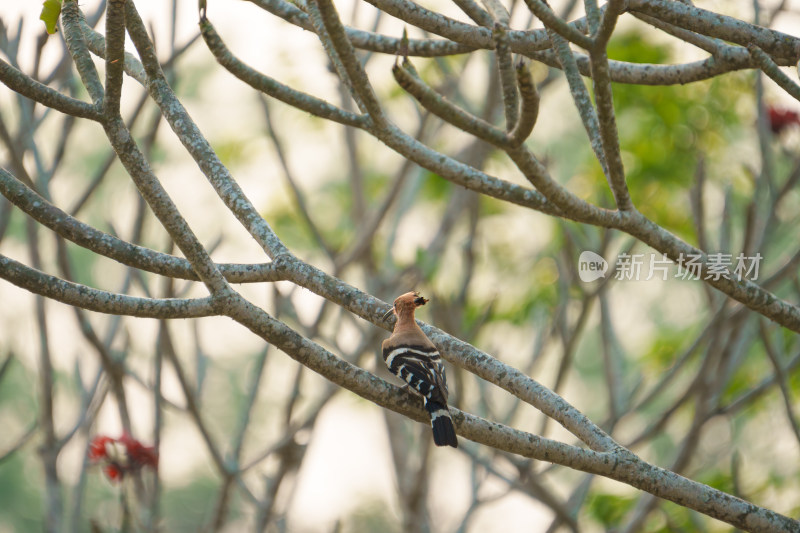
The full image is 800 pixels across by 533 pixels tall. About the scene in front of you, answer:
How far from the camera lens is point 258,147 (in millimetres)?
9664

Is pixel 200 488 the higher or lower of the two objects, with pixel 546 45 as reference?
higher

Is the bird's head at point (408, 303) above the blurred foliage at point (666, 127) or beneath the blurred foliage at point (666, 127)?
beneath

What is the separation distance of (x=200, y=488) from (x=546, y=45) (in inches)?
631

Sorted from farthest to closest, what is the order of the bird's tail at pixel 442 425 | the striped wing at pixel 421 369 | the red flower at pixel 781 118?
the red flower at pixel 781 118 → the striped wing at pixel 421 369 → the bird's tail at pixel 442 425

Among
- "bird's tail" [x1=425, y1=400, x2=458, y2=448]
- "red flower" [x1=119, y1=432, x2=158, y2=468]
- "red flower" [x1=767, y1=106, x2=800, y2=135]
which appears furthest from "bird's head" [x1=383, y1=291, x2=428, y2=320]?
"red flower" [x1=767, y1=106, x2=800, y2=135]

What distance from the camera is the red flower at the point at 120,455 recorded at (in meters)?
4.50

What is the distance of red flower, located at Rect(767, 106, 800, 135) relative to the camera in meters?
5.92

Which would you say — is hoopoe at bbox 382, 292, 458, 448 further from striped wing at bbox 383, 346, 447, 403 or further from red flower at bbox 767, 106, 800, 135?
red flower at bbox 767, 106, 800, 135

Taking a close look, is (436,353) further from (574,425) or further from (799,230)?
(799,230)

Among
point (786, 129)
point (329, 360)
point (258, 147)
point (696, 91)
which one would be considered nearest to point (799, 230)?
point (696, 91)

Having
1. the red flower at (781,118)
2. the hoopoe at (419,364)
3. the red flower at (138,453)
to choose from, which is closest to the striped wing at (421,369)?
the hoopoe at (419,364)

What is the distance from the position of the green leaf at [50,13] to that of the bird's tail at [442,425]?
71.5 inches

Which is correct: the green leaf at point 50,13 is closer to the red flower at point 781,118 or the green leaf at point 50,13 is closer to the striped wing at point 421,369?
the striped wing at point 421,369

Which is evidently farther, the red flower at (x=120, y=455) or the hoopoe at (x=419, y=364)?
the red flower at (x=120, y=455)
